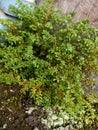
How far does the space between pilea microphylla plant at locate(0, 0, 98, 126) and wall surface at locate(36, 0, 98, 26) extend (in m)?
0.27

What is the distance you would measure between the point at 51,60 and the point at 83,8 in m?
0.64

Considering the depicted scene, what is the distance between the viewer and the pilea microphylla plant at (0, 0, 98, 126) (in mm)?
2193

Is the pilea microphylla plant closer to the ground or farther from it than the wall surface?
closer to the ground

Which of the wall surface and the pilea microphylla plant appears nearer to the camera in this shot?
the pilea microphylla plant

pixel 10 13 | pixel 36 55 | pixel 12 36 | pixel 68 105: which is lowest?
pixel 68 105

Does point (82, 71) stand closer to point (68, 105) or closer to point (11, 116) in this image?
point (68, 105)

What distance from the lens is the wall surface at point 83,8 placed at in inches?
103

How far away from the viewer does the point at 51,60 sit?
2.28 m

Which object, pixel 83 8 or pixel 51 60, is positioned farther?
pixel 83 8

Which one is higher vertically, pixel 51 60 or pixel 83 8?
pixel 83 8

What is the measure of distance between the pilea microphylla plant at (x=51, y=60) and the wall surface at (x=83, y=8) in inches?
10.5

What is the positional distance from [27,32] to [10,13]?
0.35 meters

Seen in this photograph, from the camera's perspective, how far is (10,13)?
2611 mm

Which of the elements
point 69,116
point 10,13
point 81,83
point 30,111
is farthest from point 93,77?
point 10,13
